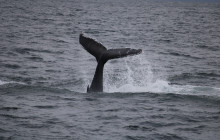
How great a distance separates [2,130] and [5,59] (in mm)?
9856

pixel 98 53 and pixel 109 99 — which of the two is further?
pixel 109 99

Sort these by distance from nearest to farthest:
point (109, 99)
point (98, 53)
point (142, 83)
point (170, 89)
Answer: point (98, 53) → point (109, 99) → point (170, 89) → point (142, 83)

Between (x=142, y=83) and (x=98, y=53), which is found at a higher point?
(x=98, y=53)

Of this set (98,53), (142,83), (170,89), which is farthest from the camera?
(142,83)

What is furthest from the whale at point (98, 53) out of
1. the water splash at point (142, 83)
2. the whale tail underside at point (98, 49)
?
the water splash at point (142, 83)

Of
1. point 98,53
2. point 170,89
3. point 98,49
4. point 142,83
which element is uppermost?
point 98,49

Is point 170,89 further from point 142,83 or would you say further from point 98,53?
point 98,53

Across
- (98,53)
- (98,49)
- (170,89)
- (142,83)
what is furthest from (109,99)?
(142,83)

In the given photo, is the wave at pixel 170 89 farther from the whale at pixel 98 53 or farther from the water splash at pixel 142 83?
the whale at pixel 98 53

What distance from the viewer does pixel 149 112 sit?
34.7 ft

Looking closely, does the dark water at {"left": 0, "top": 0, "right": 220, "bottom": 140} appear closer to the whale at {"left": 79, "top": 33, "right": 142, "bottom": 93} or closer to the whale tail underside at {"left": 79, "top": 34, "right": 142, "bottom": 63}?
the whale at {"left": 79, "top": 33, "right": 142, "bottom": 93}

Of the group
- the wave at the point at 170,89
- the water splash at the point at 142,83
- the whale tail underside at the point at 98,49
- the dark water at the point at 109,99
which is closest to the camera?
the dark water at the point at 109,99

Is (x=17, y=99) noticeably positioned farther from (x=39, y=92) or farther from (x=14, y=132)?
(x=14, y=132)

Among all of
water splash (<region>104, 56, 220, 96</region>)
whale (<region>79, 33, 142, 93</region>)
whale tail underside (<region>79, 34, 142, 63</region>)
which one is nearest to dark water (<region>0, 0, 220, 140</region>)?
water splash (<region>104, 56, 220, 96</region>)
